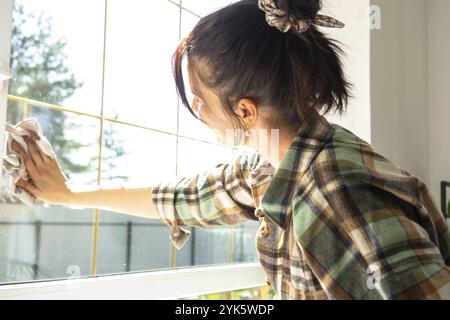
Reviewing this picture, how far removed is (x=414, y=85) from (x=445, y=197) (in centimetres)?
35

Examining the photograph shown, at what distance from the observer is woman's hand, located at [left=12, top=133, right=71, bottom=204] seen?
724 mm

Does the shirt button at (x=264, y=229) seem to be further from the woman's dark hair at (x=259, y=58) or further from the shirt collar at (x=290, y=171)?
the woman's dark hair at (x=259, y=58)

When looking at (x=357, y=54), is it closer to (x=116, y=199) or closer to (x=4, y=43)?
(x=116, y=199)

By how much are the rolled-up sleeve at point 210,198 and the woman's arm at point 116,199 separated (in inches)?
0.7

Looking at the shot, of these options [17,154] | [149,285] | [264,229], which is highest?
[17,154]

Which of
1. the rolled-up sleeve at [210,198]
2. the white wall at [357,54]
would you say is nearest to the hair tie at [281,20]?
the rolled-up sleeve at [210,198]

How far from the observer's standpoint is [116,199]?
2.67 ft

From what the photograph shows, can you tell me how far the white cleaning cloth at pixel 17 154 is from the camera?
687mm

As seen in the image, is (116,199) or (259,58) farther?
(116,199)

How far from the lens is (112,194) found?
0.81 m

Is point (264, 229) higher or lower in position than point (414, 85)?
lower

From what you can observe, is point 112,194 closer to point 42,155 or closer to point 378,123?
point 42,155

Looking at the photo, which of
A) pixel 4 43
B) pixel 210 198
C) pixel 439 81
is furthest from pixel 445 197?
pixel 4 43
